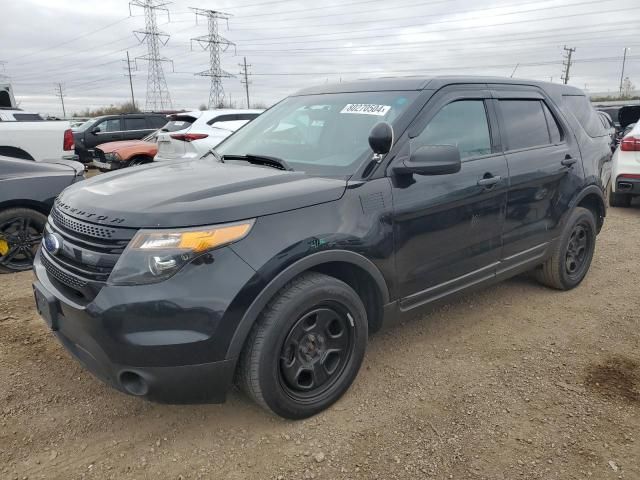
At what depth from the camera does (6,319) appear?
3.96 meters

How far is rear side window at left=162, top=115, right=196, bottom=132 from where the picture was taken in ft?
33.3

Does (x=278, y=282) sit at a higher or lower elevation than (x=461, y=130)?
lower

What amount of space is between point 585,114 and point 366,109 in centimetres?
257

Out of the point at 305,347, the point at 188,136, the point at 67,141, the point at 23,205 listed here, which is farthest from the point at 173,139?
the point at 305,347

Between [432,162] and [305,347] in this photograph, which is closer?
[305,347]

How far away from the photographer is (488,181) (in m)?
3.37

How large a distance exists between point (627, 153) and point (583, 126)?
4.09 metres

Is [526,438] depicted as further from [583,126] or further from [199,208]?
[583,126]

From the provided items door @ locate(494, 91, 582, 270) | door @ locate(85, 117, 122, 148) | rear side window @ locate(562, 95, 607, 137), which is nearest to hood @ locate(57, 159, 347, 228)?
door @ locate(494, 91, 582, 270)

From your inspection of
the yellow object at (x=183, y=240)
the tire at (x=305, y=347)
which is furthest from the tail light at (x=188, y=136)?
the yellow object at (x=183, y=240)

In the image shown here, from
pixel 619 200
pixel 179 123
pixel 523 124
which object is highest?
pixel 523 124

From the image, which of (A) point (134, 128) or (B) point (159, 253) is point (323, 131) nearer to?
(B) point (159, 253)

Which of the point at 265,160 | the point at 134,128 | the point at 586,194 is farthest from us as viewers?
the point at 134,128

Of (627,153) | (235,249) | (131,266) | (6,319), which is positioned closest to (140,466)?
(131,266)
